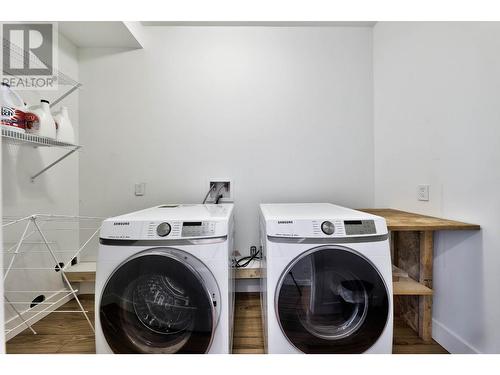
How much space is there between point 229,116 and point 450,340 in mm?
2095

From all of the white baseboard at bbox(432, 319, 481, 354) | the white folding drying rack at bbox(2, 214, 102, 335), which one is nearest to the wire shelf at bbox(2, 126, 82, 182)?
the white folding drying rack at bbox(2, 214, 102, 335)

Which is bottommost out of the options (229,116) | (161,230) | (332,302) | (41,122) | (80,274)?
(80,274)

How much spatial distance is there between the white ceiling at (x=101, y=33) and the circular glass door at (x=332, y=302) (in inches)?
80.2

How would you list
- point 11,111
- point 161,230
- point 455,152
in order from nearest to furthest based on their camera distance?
1. point 161,230
2. point 11,111
3. point 455,152

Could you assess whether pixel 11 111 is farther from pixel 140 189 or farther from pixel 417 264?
pixel 417 264

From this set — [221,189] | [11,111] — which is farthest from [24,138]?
[221,189]

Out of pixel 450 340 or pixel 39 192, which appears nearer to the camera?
pixel 450 340

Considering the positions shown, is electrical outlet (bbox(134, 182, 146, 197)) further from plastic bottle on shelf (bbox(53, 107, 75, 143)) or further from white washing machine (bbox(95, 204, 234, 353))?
white washing machine (bbox(95, 204, 234, 353))

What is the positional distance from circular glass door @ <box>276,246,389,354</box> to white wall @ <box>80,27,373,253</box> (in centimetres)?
96

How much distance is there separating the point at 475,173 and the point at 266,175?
4.28 feet

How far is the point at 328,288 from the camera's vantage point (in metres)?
1.10

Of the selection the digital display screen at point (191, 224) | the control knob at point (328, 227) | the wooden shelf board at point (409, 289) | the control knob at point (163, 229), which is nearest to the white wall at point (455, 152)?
the wooden shelf board at point (409, 289)
